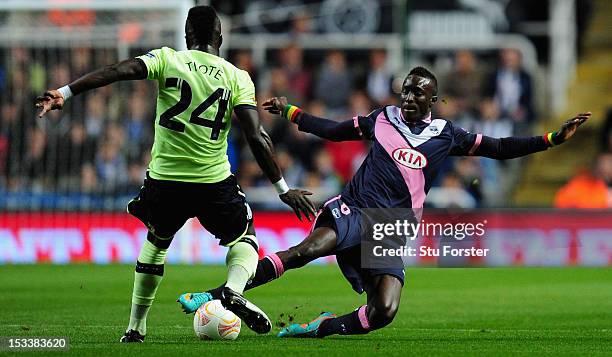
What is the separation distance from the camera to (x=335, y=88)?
21344 millimetres

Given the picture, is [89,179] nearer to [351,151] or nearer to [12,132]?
[12,132]

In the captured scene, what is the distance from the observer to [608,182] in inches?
773

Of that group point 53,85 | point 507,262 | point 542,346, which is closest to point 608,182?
point 507,262

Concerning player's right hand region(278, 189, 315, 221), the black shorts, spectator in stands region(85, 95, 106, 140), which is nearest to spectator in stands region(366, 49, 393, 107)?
spectator in stands region(85, 95, 106, 140)

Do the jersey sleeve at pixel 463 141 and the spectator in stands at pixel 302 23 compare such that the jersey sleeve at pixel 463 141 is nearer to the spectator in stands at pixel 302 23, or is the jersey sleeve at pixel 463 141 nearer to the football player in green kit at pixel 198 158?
the football player in green kit at pixel 198 158

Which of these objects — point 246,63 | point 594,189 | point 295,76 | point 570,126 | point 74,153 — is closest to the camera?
point 570,126

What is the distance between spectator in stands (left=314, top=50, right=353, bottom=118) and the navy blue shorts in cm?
1187

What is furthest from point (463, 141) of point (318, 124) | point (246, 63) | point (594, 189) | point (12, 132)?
point (12, 132)

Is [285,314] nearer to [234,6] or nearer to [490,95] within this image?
[490,95]

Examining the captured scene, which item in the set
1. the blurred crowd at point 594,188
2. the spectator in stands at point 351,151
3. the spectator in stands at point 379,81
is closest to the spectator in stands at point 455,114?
the spectator in stands at point 379,81

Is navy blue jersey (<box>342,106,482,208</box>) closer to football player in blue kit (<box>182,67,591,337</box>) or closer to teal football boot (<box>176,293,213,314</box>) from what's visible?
football player in blue kit (<box>182,67,591,337</box>)

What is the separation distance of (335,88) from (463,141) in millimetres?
11900

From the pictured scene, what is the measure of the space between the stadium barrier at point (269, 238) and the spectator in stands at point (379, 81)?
2.74 metres

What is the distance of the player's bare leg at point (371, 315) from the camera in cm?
897
